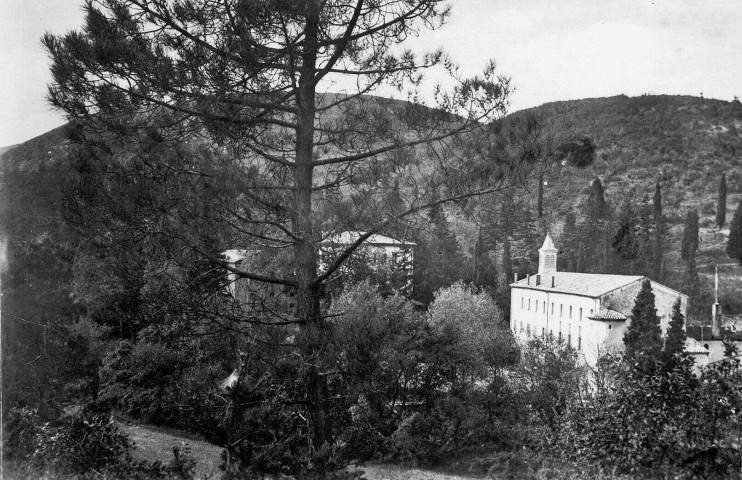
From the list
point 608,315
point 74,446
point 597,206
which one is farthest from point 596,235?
point 74,446

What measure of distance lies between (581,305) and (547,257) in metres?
9.43

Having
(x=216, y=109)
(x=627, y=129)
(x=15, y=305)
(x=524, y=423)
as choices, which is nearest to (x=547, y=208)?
(x=627, y=129)

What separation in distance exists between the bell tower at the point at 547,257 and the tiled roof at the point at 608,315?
34.7ft

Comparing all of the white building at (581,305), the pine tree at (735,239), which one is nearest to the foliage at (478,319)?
the white building at (581,305)

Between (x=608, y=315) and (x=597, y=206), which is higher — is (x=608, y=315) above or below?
below

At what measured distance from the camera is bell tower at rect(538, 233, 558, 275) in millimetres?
44031

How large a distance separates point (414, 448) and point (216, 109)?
9.87 meters

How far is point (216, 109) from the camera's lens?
6742 mm

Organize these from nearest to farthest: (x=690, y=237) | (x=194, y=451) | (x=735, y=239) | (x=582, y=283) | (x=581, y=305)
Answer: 1. (x=194, y=451)
2. (x=581, y=305)
3. (x=582, y=283)
4. (x=735, y=239)
5. (x=690, y=237)

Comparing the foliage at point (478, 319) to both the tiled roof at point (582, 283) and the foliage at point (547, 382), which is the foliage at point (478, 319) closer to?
the foliage at point (547, 382)

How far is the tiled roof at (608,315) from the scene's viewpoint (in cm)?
3294

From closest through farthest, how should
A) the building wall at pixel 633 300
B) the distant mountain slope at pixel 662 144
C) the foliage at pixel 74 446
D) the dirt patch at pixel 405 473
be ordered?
1. the foliage at pixel 74 446
2. the dirt patch at pixel 405 473
3. the building wall at pixel 633 300
4. the distant mountain slope at pixel 662 144

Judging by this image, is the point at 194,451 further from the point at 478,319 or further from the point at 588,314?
the point at 588,314

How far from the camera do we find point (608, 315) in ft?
108
